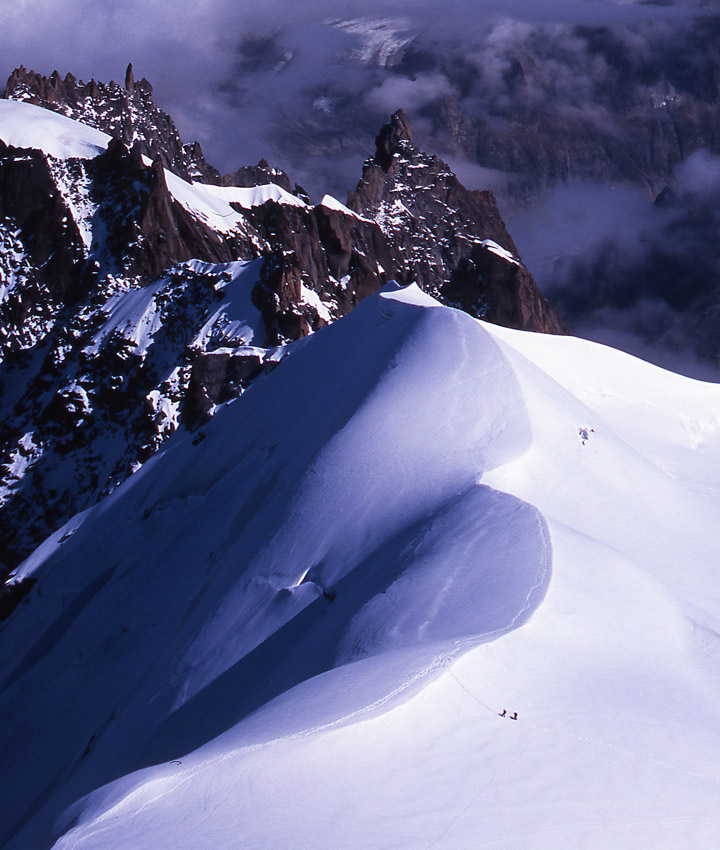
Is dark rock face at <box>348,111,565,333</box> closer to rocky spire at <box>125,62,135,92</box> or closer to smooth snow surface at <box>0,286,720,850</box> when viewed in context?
rocky spire at <box>125,62,135,92</box>

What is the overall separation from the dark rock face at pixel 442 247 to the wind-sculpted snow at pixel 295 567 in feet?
377

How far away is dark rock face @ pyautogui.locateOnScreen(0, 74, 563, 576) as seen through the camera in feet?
255

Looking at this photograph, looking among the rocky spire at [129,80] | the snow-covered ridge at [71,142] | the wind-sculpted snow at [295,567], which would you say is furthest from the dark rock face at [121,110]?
the wind-sculpted snow at [295,567]

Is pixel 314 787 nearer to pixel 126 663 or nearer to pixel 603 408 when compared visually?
pixel 126 663

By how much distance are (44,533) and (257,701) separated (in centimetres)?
6422

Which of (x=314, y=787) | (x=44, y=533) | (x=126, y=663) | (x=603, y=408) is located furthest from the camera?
(x=44, y=533)

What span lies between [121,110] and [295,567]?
15351 cm

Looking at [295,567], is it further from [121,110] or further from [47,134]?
[121,110]

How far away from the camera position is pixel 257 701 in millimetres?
16547

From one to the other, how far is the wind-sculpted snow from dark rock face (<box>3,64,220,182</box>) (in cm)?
11571

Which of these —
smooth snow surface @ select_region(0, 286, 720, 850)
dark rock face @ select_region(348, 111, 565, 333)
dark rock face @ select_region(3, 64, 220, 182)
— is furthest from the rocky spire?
smooth snow surface @ select_region(0, 286, 720, 850)

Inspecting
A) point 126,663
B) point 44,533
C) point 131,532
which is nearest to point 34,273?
point 44,533

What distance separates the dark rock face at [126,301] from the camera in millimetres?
77750

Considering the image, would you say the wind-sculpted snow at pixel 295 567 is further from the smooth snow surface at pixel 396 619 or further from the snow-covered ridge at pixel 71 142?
the snow-covered ridge at pixel 71 142
